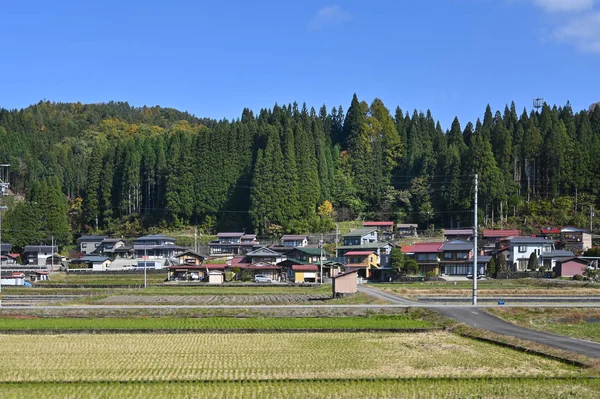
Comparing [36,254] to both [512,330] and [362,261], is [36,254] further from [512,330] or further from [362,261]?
[512,330]

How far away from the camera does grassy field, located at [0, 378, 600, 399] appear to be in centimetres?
1305

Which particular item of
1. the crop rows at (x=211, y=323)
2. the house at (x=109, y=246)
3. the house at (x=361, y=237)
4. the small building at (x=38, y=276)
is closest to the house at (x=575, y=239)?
the house at (x=361, y=237)

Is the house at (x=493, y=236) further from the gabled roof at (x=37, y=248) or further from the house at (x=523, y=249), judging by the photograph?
the gabled roof at (x=37, y=248)

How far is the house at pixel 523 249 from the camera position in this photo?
56.6 meters

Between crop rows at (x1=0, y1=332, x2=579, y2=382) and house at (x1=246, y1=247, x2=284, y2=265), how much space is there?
122 ft

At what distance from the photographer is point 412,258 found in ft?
186

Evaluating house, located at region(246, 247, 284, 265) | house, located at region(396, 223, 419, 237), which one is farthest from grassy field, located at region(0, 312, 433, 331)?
house, located at region(396, 223, 419, 237)

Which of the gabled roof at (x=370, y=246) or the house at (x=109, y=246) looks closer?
the gabled roof at (x=370, y=246)

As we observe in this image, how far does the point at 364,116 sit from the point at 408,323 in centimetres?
6472

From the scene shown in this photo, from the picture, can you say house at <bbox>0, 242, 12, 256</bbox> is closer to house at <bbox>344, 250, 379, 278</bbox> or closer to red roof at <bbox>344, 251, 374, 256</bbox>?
house at <bbox>344, 250, 379, 278</bbox>

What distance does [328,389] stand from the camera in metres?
13.6

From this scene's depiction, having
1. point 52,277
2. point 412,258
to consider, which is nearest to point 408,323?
point 412,258

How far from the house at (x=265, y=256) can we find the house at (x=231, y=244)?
845 cm

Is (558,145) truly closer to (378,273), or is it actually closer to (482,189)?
(482,189)
